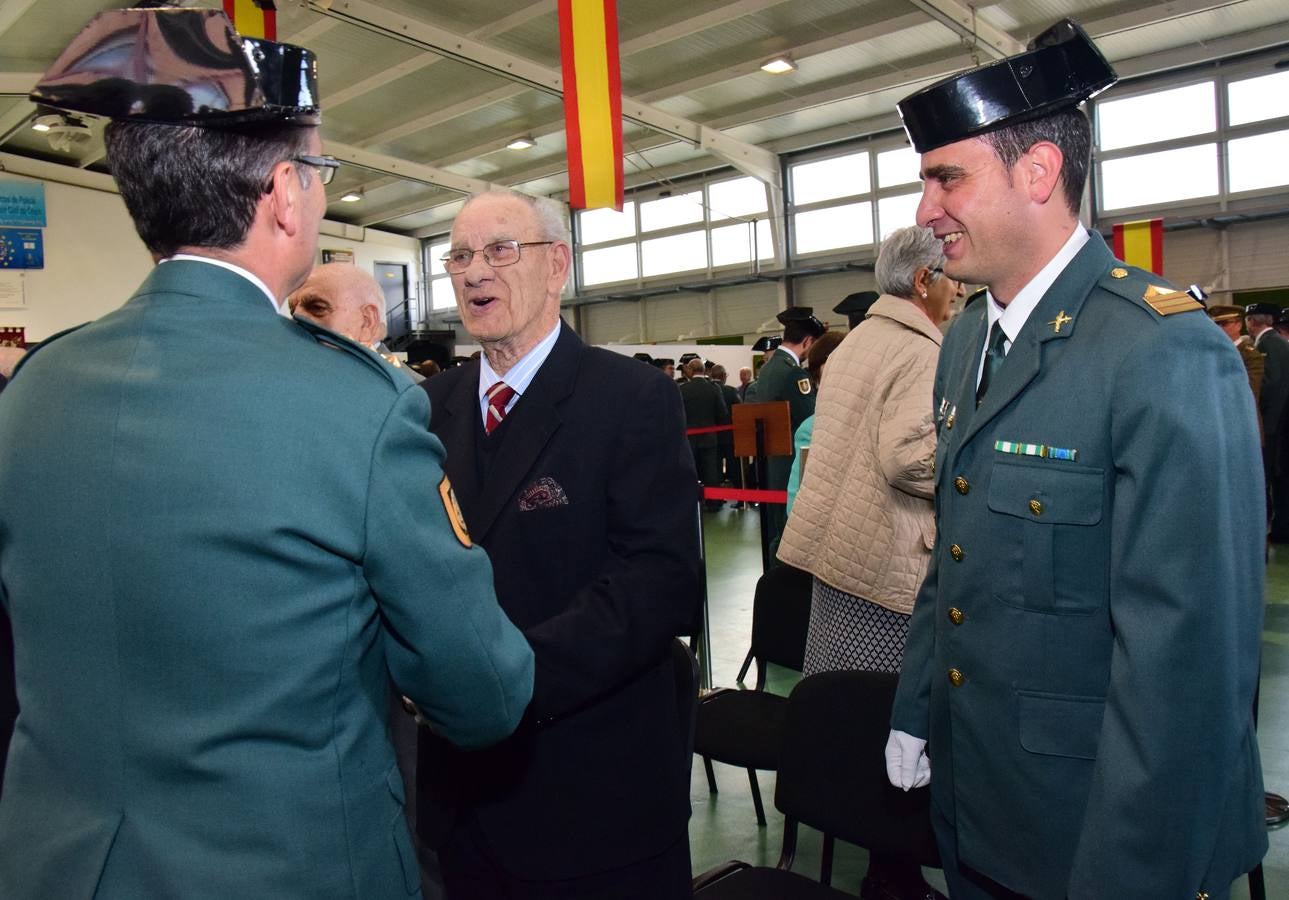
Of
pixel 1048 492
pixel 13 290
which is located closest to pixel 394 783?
pixel 1048 492

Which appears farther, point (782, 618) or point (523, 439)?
point (782, 618)

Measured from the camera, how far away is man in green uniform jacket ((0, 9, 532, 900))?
86 cm

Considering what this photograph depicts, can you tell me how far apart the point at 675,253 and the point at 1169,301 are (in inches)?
695

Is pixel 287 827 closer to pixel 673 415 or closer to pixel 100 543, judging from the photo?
pixel 100 543

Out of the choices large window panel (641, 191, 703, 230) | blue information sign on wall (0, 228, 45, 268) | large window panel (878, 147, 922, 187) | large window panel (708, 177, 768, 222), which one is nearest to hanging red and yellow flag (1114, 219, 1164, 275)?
large window panel (878, 147, 922, 187)

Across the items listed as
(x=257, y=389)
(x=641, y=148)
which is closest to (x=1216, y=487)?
(x=257, y=389)

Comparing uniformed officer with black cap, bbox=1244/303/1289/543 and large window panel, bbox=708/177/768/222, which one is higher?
large window panel, bbox=708/177/768/222

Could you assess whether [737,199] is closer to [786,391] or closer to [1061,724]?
[786,391]

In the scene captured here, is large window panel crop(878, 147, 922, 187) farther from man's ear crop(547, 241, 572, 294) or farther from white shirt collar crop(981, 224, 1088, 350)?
white shirt collar crop(981, 224, 1088, 350)

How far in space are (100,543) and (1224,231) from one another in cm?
1478

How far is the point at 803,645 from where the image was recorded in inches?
120

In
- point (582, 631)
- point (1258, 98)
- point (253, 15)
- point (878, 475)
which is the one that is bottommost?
point (582, 631)

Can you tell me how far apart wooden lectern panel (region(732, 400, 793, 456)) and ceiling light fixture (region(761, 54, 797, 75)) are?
876 centimetres

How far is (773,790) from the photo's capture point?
10.6ft
